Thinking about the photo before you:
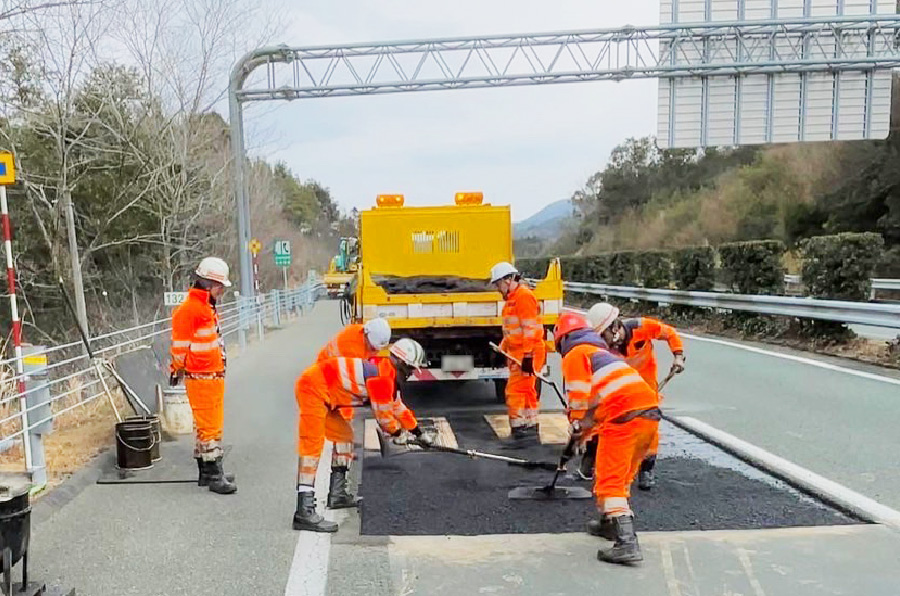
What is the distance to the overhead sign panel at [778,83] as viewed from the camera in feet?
48.0

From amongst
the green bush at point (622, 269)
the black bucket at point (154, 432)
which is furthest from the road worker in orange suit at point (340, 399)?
the green bush at point (622, 269)

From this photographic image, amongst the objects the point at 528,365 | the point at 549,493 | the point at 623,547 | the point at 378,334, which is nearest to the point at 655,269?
the point at 528,365

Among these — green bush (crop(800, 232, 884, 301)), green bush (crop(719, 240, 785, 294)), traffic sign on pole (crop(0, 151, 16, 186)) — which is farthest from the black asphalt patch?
green bush (crop(719, 240, 785, 294))

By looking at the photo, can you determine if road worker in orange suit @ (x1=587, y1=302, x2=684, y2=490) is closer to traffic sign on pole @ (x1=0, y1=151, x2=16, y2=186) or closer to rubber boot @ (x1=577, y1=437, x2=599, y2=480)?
rubber boot @ (x1=577, y1=437, x2=599, y2=480)

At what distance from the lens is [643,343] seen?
5453 mm

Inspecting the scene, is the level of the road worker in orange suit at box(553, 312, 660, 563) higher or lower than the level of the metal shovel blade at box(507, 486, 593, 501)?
higher

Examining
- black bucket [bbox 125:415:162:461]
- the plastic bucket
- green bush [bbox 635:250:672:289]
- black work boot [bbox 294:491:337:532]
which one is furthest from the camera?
green bush [bbox 635:250:672:289]

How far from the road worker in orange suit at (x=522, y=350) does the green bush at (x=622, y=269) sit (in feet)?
50.4

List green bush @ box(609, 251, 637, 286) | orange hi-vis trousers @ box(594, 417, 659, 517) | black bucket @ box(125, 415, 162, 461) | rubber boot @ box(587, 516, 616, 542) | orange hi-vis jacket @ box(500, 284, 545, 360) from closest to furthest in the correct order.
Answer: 1. orange hi-vis trousers @ box(594, 417, 659, 517)
2. rubber boot @ box(587, 516, 616, 542)
3. black bucket @ box(125, 415, 162, 461)
4. orange hi-vis jacket @ box(500, 284, 545, 360)
5. green bush @ box(609, 251, 637, 286)

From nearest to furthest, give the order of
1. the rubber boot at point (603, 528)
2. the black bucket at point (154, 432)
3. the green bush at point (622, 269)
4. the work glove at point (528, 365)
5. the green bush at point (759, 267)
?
the rubber boot at point (603, 528) < the black bucket at point (154, 432) < the work glove at point (528, 365) < the green bush at point (759, 267) < the green bush at point (622, 269)

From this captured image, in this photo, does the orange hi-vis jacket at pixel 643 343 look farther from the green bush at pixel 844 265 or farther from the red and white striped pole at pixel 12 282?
the green bush at pixel 844 265

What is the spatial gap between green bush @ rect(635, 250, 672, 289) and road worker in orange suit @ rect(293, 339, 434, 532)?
1583 cm

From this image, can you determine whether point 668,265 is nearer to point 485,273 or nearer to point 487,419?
point 485,273

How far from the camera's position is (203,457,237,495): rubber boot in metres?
5.18
